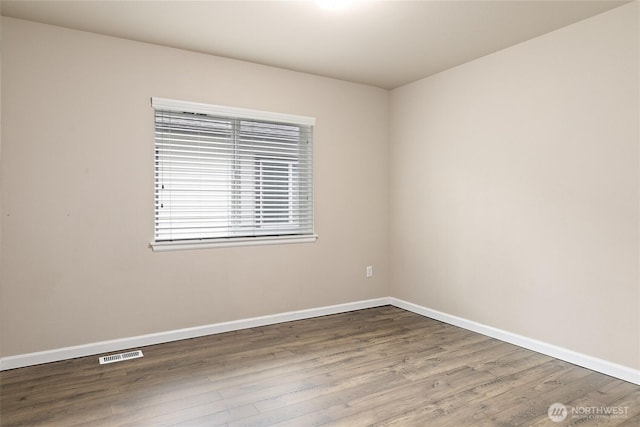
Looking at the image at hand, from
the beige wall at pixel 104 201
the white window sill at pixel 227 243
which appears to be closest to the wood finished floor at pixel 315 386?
the beige wall at pixel 104 201

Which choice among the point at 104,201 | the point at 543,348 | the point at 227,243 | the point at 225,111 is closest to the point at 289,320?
the point at 227,243

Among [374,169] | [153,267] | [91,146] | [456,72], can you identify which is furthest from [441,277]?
[91,146]

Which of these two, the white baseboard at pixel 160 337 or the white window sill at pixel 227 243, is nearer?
the white baseboard at pixel 160 337

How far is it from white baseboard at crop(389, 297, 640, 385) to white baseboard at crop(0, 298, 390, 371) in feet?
2.99

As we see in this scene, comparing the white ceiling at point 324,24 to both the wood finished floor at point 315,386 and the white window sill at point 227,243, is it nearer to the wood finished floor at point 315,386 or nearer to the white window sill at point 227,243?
the white window sill at point 227,243

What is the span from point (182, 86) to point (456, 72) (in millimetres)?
2592

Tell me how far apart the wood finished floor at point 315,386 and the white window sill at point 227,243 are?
82cm

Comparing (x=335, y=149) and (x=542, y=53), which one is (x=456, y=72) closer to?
(x=542, y=53)

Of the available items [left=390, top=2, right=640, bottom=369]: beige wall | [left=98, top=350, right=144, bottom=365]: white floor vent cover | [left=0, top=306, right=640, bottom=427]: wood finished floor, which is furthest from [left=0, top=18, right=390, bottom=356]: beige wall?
[left=390, top=2, right=640, bottom=369]: beige wall

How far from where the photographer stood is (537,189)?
3.23 meters

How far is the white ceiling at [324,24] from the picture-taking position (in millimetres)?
2711

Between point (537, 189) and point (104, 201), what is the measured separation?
11.5 ft

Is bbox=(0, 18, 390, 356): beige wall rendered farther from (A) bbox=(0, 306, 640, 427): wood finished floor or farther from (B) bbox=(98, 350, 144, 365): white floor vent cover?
(A) bbox=(0, 306, 640, 427): wood finished floor

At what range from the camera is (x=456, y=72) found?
3916mm
